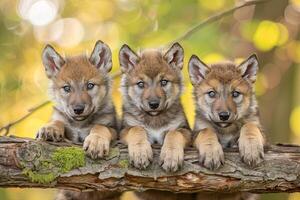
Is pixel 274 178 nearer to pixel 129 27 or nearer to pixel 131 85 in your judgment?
pixel 131 85

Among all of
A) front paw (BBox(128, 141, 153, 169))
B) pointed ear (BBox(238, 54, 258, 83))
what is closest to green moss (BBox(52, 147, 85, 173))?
front paw (BBox(128, 141, 153, 169))

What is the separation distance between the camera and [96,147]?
589 centimetres

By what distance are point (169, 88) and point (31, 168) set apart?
2.05 meters

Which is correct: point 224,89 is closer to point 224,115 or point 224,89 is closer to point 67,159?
point 224,115

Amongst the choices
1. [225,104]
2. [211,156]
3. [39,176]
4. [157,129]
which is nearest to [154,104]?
[157,129]

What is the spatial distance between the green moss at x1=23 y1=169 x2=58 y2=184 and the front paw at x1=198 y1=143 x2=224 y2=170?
1.43 m

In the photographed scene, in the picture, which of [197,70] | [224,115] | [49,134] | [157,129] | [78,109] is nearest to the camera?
[49,134]

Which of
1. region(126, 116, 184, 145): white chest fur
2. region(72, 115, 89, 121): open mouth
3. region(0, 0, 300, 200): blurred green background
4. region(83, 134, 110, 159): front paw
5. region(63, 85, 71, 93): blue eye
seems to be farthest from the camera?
region(0, 0, 300, 200): blurred green background

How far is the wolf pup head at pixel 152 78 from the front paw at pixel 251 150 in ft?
3.70

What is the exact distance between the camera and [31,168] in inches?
225

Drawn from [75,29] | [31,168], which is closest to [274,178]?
[31,168]

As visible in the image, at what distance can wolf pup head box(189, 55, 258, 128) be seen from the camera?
6.71 m

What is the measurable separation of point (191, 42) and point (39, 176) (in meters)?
4.39

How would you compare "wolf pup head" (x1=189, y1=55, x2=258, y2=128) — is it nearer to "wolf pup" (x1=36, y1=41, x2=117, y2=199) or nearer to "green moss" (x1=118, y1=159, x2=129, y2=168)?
"wolf pup" (x1=36, y1=41, x2=117, y2=199)
